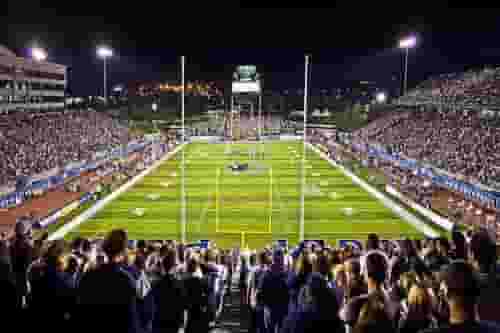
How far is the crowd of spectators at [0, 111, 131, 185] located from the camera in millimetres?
30500

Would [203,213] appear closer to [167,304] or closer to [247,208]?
[247,208]

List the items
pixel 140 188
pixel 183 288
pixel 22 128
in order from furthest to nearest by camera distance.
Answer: pixel 22 128 → pixel 140 188 → pixel 183 288

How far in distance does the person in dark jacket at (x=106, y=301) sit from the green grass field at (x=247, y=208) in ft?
54.9

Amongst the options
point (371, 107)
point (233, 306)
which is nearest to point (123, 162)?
point (233, 306)

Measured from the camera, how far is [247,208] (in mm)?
26250

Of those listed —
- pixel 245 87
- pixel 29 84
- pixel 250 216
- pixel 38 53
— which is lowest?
pixel 250 216

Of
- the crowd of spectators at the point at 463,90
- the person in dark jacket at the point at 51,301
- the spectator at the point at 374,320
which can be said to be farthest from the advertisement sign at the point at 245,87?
the spectator at the point at 374,320

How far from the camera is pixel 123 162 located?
39.9 metres

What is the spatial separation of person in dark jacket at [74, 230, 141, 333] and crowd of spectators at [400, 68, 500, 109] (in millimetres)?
42921

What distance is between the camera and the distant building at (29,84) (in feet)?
151

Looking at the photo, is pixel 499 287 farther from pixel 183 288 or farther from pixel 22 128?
pixel 22 128

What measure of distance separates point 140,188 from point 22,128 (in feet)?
49.9

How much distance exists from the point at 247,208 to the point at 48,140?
2202cm

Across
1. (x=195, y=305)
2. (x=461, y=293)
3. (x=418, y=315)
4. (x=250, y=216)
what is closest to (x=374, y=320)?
(x=461, y=293)
